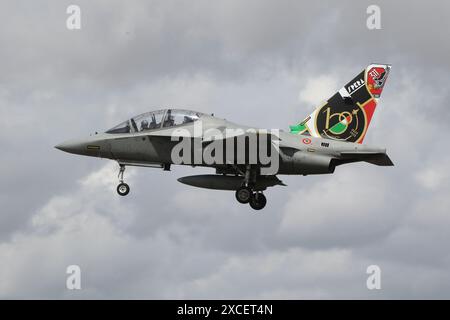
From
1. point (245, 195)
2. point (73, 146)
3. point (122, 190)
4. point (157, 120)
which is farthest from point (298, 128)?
point (73, 146)

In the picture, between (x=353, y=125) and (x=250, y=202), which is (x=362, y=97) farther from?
(x=250, y=202)

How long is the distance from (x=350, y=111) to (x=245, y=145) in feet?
17.3

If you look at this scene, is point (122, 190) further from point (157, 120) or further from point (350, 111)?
point (350, 111)

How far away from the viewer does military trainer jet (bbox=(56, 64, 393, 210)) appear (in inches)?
1620

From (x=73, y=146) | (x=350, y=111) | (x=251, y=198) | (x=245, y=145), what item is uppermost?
(x=350, y=111)

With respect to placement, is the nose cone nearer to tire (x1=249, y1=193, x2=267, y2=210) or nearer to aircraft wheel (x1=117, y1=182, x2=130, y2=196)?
aircraft wheel (x1=117, y1=182, x2=130, y2=196)

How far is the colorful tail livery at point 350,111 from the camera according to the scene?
42950 mm

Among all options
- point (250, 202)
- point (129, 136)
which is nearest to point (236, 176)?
point (250, 202)

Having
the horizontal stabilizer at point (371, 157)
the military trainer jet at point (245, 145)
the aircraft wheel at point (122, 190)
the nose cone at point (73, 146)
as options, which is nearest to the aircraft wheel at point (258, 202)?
the military trainer jet at point (245, 145)

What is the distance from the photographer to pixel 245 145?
4091 centimetres

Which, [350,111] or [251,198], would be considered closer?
[251,198]

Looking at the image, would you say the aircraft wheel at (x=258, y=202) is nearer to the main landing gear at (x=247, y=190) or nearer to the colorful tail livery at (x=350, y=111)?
the main landing gear at (x=247, y=190)

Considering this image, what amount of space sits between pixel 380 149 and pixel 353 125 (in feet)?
7.63

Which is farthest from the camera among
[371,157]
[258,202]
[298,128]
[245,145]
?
→ [298,128]
